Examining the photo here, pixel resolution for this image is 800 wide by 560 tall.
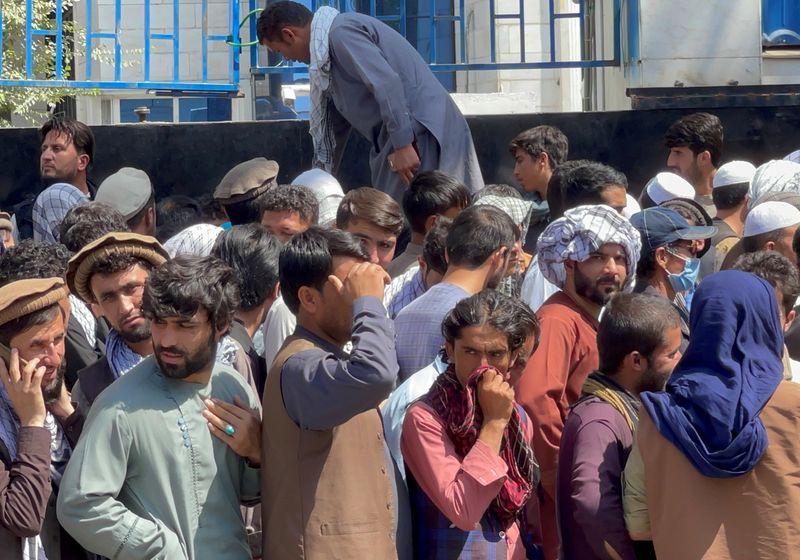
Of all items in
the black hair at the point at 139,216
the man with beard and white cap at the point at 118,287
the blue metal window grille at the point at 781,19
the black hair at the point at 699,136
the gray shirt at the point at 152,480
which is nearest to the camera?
the gray shirt at the point at 152,480

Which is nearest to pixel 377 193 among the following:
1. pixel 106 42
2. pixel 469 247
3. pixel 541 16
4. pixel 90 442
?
pixel 469 247

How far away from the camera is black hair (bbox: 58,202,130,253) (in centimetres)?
558

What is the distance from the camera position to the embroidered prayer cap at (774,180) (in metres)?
6.59

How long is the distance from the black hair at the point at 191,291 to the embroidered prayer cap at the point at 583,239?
1.34 m

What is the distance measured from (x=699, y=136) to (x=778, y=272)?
2.68m

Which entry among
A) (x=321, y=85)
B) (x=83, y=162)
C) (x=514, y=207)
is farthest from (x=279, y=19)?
(x=514, y=207)

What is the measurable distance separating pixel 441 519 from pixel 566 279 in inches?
46.4

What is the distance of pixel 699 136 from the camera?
7.44 meters

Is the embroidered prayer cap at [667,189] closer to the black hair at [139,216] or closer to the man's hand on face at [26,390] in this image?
the black hair at [139,216]

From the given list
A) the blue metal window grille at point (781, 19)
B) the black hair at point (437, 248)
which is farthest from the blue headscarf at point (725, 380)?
the blue metal window grille at point (781, 19)

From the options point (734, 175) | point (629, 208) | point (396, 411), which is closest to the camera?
point (396, 411)

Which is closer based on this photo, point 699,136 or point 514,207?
point 514,207

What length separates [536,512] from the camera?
4.47 m

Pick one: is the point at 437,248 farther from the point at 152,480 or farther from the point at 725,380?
the point at 152,480
